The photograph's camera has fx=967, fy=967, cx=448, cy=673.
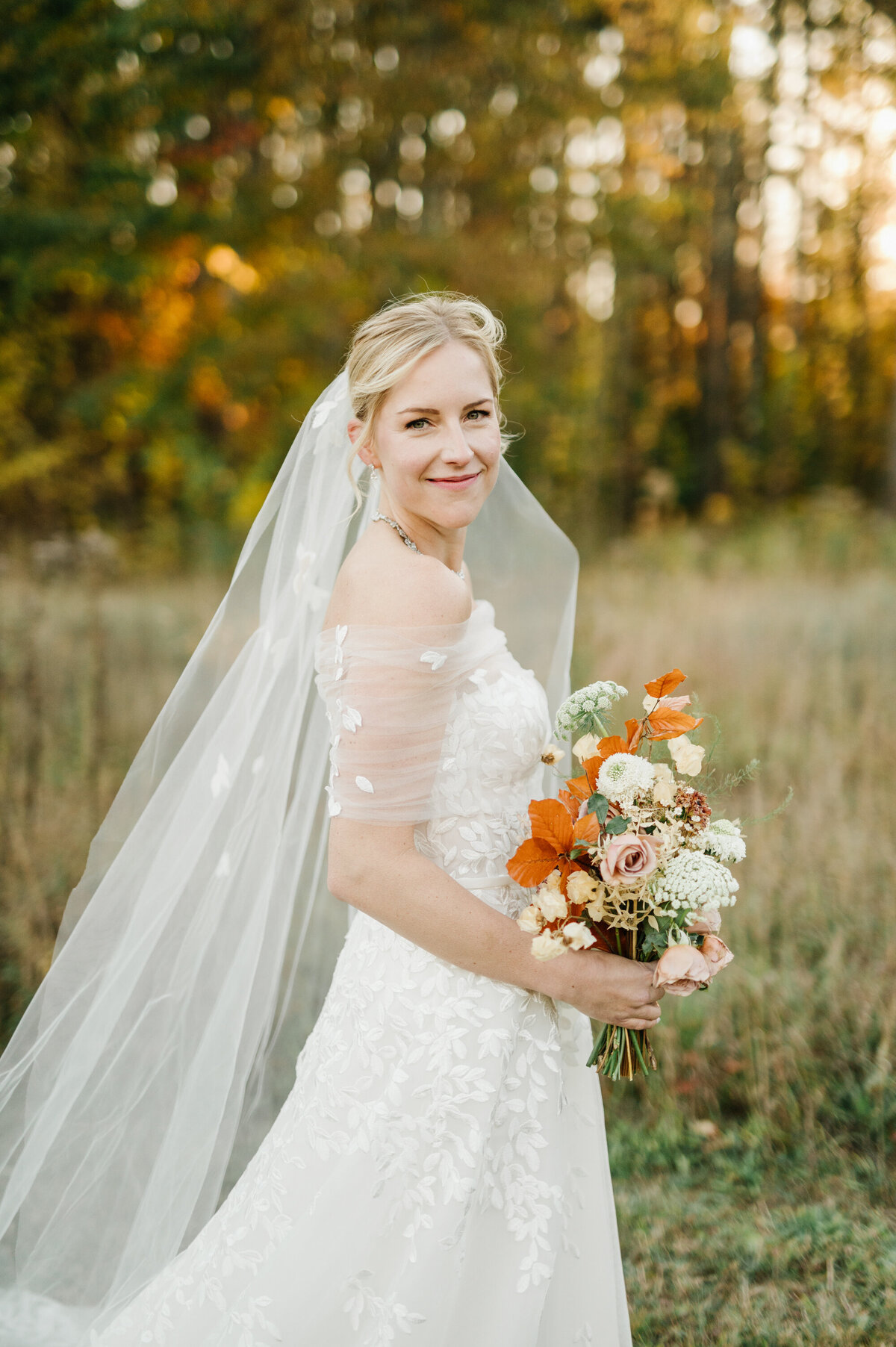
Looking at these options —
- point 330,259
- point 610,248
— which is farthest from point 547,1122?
point 610,248

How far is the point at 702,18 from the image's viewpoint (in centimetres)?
1227

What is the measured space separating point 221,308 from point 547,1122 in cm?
1239

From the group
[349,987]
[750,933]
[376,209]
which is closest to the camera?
[349,987]

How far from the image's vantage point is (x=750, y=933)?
4.14 m

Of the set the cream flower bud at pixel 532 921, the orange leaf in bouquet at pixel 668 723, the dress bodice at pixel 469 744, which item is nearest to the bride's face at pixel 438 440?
the dress bodice at pixel 469 744

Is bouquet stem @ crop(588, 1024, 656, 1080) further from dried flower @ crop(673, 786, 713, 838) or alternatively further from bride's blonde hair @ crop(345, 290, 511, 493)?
bride's blonde hair @ crop(345, 290, 511, 493)

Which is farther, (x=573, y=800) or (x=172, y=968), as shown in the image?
(x=172, y=968)

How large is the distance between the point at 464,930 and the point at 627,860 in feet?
1.12

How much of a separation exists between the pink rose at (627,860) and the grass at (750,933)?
372mm

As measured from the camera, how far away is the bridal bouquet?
162 cm

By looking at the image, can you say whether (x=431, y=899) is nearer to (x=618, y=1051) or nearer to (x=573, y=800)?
(x=573, y=800)

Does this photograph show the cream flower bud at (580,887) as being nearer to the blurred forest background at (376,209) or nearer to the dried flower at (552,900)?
the dried flower at (552,900)

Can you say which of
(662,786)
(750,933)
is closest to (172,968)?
(662,786)

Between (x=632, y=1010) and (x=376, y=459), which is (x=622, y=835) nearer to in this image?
(x=632, y=1010)
